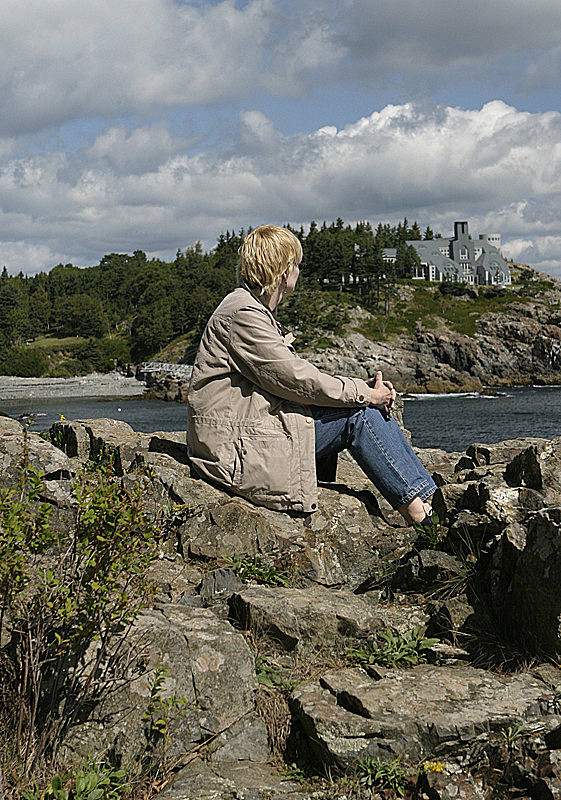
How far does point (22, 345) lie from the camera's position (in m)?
157

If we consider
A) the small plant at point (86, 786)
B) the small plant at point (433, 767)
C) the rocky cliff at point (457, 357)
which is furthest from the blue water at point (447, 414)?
the small plant at point (433, 767)

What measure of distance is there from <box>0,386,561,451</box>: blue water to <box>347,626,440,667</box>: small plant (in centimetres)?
3975

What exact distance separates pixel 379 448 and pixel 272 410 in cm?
95

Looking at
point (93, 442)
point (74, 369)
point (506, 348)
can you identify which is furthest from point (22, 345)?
point (93, 442)

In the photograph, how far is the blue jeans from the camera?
236 inches

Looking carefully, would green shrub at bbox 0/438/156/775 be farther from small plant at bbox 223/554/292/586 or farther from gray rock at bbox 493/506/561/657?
gray rock at bbox 493/506/561/657

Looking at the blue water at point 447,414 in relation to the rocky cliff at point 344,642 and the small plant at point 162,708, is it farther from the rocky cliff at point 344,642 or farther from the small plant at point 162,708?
the small plant at point 162,708

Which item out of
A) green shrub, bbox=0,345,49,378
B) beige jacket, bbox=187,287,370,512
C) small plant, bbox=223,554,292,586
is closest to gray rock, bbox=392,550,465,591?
small plant, bbox=223,554,292,586

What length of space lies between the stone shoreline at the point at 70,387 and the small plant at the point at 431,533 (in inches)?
4277

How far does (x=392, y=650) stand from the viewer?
4543 millimetres

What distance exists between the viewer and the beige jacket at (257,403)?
19.2ft

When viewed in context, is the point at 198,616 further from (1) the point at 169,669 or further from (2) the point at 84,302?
(2) the point at 84,302

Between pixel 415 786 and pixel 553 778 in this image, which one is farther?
pixel 415 786

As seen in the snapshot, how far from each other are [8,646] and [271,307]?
3467 mm
